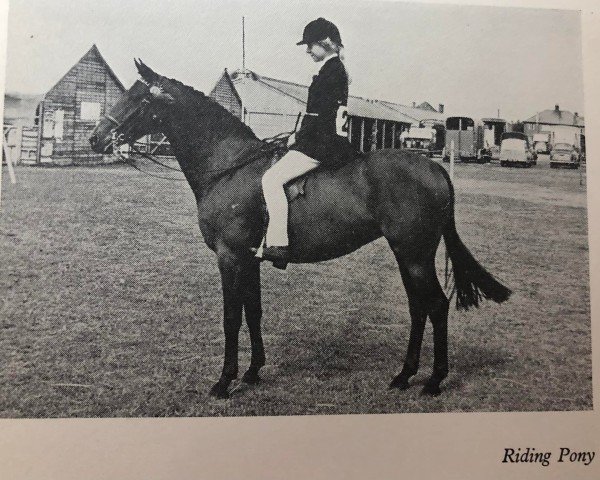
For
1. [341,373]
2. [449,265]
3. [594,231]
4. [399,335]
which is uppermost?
[594,231]

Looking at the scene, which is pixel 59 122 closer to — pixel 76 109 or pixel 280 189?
pixel 76 109

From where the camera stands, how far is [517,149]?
347cm

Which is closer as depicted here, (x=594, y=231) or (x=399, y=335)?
(x=399, y=335)

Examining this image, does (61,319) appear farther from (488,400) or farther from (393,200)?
(488,400)

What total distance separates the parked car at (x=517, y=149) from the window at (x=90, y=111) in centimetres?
241

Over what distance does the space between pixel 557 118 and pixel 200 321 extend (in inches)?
99.3

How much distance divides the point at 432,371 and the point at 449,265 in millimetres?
607

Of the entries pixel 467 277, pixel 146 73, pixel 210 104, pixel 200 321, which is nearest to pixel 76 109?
pixel 146 73

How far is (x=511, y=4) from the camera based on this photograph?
11.2ft

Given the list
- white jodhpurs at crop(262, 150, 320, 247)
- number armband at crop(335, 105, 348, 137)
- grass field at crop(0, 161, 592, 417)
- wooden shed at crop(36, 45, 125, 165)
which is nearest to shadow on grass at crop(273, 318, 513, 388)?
grass field at crop(0, 161, 592, 417)

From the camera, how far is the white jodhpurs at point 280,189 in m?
2.84

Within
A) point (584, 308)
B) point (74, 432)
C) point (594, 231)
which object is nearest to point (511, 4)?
point (594, 231)

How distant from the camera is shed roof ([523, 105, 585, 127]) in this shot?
3.41 metres

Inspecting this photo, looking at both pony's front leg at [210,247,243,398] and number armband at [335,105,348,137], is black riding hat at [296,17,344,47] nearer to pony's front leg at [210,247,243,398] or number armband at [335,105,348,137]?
number armband at [335,105,348,137]
